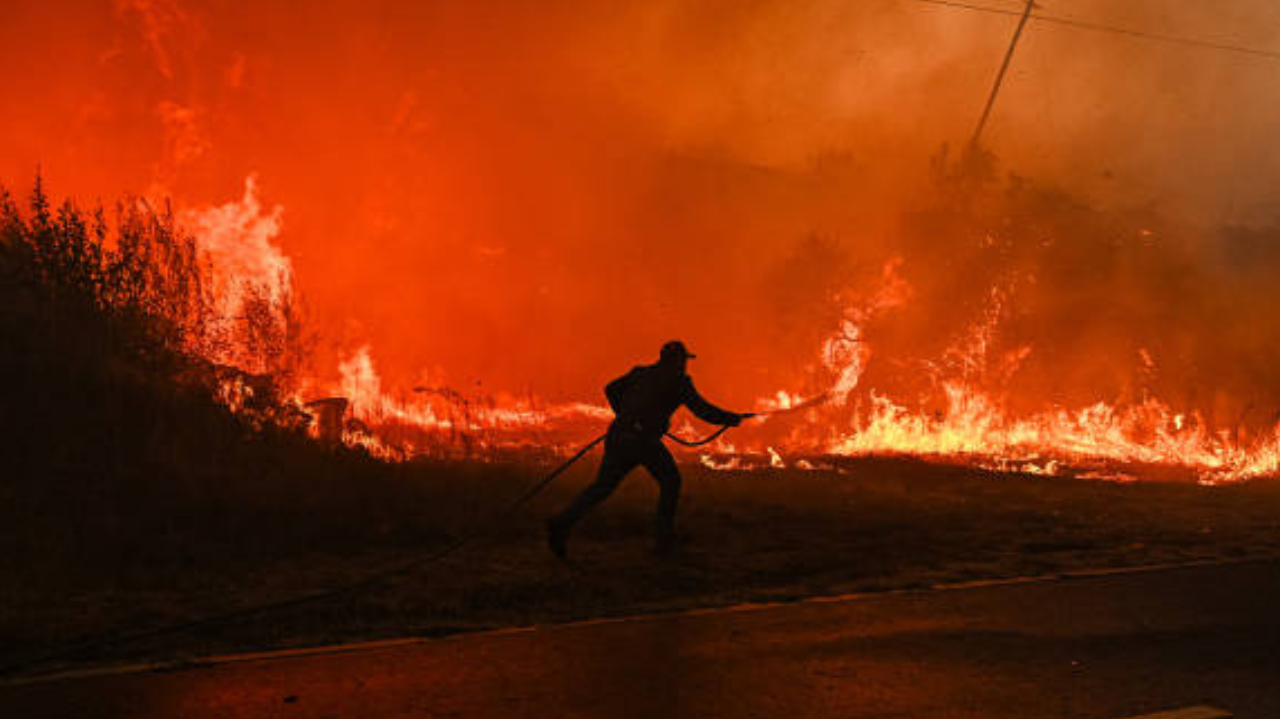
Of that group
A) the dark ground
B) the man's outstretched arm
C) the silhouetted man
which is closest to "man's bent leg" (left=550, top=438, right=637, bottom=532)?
the silhouetted man

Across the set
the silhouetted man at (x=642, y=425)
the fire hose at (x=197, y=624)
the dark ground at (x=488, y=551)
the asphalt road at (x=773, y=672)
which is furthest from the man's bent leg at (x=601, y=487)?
the asphalt road at (x=773, y=672)

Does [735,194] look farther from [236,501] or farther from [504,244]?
[236,501]

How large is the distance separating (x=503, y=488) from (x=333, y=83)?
1806cm

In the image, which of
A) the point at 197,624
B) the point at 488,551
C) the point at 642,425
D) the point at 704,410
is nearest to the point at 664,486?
the point at 642,425

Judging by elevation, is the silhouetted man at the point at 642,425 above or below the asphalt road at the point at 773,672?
above

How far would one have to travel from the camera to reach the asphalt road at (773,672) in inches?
178

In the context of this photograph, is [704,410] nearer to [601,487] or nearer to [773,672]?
[601,487]

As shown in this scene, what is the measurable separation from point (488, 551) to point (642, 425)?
6.19 ft

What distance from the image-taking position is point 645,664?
17.3ft

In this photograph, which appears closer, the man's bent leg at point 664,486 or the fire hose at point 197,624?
the fire hose at point 197,624

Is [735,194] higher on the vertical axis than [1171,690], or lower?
higher

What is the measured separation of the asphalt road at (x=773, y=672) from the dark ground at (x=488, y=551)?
672mm

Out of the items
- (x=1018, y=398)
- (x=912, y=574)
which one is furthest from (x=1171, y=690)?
(x=1018, y=398)

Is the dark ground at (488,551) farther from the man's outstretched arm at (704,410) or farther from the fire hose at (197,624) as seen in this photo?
the man's outstretched arm at (704,410)
